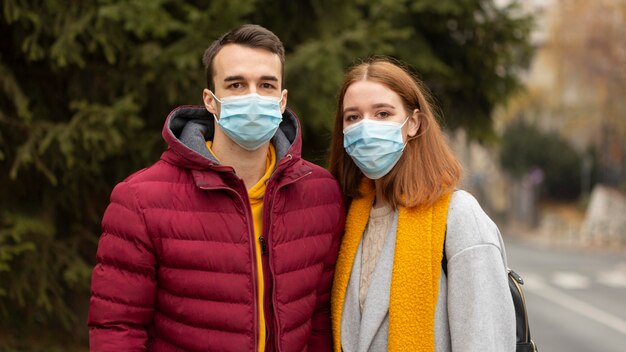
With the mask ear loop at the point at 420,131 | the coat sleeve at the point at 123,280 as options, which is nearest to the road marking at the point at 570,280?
the mask ear loop at the point at 420,131

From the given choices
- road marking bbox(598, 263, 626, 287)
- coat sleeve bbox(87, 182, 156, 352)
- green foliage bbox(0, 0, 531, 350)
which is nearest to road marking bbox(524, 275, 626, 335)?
road marking bbox(598, 263, 626, 287)

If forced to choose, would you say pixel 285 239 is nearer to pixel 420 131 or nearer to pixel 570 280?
pixel 420 131

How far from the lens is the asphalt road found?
35.8ft

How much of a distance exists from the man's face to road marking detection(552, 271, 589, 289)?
15.2 meters

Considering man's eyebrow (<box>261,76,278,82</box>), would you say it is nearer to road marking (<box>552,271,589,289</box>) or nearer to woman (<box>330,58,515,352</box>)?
woman (<box>330,58,515,352</box>)

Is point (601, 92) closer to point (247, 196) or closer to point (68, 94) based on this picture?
point (68, 94)

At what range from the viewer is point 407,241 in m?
2.71

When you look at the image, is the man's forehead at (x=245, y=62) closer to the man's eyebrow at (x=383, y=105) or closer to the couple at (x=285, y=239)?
the couple at (x=285, y=239)

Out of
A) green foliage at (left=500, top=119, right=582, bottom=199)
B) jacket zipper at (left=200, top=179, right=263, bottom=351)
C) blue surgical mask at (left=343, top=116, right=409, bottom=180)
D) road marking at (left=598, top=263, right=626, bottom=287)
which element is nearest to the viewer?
jacket zipper at (left=200, top=179, right=263, bottom=351)

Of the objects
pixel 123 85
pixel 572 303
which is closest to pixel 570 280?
pixel 572 303

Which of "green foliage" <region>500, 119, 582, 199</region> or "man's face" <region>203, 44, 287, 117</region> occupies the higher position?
"green foliage" <region>500, 119, 582, 199</region>

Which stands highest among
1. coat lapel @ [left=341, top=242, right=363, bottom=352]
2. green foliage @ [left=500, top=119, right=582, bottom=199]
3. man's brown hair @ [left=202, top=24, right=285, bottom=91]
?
green foliage @ [left=500, top=119, right=582, bottom=199]

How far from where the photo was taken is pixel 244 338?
2.62 meters

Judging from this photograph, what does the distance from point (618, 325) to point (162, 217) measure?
11160mm
